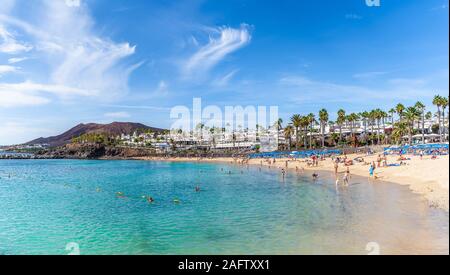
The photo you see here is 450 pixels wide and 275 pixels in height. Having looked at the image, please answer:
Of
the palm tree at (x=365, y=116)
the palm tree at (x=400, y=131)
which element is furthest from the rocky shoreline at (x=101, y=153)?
the palm tree at (x=400, y=131)

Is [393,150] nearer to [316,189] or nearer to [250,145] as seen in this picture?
[316,189]

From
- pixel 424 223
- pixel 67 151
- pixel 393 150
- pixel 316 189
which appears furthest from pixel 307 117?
pixel 67 151

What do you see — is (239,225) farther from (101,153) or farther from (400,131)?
(101,153)

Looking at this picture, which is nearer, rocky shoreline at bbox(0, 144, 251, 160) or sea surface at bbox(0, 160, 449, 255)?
sea surface at bbox(0, 160, 449, 255)

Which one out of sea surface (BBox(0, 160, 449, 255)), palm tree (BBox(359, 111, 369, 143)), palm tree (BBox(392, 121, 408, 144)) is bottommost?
sea surface (BBox(0, 160, 449, 255))

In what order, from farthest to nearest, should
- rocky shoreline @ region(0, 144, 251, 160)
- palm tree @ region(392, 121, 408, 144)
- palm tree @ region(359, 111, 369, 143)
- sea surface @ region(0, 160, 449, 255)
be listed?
rocky shoreline @ region(0, 144, 251, 160), palm tree @ region(359, 111, 369, 143), palm tree @ region(392, 121, 408, 144), sea surface @ region(0, 160, 449, 255)

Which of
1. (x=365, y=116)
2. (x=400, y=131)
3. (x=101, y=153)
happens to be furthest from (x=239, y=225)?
(x=101, y=153)

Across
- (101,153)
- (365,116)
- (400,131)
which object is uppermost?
(365,116)

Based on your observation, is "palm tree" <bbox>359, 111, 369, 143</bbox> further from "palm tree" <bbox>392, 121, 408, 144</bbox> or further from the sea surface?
the sea surface

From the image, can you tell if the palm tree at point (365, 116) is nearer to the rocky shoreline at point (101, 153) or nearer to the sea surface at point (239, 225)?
the sea surface at point (239, 225)

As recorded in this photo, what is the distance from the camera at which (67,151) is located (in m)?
156

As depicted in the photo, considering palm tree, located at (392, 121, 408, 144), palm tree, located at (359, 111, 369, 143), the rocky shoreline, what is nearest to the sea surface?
palm tree, located at (392, 121, 408, 144)

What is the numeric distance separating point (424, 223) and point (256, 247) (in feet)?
A: 25.9
